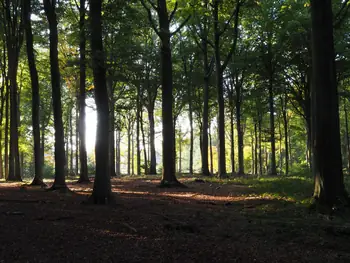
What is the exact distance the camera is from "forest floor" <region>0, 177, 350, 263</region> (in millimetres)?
5012

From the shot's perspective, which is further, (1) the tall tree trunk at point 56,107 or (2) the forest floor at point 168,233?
(1) the tall tree trunk at point 56,107

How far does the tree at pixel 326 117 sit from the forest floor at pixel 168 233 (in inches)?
29.4

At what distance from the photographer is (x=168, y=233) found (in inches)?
252

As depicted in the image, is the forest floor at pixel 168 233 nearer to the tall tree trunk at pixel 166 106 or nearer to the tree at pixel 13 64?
the tall tree trunk at pixel 166 106

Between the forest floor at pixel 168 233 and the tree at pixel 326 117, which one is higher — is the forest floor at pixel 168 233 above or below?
below

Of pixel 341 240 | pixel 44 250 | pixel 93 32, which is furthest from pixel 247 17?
pixel 44 250

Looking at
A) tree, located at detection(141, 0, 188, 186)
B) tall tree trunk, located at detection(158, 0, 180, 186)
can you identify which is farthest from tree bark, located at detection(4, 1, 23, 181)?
tall tree trunk, located at detection(158, 0, 180, 186)

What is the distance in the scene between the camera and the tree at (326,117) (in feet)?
25.3

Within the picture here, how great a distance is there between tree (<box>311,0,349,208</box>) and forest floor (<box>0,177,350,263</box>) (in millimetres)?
746

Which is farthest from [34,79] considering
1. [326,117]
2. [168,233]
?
[326,117]

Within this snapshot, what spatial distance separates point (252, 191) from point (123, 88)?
1855 cm

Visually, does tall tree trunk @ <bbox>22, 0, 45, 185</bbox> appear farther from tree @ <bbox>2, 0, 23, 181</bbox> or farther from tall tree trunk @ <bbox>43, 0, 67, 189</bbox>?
tree @ <bbox>2, 0, 23, 181</bbox>

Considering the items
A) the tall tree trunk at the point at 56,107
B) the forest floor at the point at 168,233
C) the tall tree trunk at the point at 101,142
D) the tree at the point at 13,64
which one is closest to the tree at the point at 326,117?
the forest floor at the point at 168,233

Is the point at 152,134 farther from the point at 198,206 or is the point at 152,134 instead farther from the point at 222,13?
the point at 198,206
